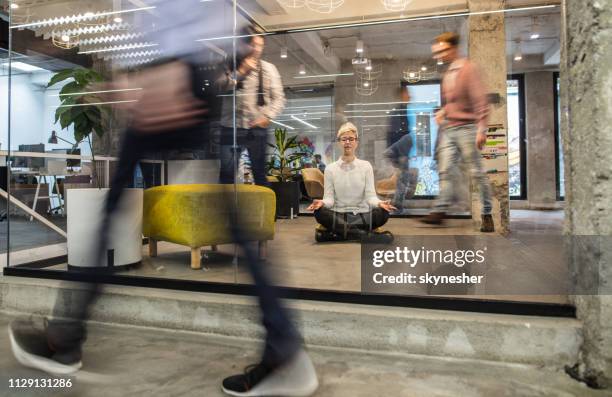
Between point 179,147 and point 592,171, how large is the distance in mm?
1553

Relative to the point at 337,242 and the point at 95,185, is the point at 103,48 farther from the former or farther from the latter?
the point at 337,242

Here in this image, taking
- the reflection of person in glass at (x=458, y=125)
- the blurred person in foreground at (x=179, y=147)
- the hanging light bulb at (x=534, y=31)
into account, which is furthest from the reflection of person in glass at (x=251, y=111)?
the hanging light bulb at (x=534, y=31)

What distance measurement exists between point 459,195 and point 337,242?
2048 millimetres

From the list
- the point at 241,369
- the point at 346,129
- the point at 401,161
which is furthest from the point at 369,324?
the point at 346,129

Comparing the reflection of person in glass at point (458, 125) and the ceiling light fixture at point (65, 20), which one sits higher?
the ceiling light fixture at point (65, 20)

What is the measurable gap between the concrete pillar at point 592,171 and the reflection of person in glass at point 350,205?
2444 millimetres

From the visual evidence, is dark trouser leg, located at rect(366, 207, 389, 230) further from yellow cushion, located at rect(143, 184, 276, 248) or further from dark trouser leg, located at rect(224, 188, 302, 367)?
dark trouser leg, located at rect(224, 188, 302, 367)

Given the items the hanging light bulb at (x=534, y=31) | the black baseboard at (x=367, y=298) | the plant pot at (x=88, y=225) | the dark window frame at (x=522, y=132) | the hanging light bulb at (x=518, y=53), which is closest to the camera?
the black baseboard at (x=367, y=298)

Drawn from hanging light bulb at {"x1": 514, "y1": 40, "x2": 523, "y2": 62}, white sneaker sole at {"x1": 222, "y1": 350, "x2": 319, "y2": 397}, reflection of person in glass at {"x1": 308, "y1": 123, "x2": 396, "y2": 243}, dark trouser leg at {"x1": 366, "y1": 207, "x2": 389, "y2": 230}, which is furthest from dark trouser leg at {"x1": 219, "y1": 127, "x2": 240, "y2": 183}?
hanging light bulb at {"x1": 514, "y1": 40, "x2": 523, "y2": 62}

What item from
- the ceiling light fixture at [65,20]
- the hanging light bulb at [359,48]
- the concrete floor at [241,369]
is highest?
the hanging light bulb at [359,48]

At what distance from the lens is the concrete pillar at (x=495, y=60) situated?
4633 mm

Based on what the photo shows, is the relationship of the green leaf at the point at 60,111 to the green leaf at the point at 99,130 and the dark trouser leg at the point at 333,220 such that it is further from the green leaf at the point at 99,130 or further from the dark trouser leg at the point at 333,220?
the dark trouser leg at the point at 333,220

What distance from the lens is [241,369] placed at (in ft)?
5.48

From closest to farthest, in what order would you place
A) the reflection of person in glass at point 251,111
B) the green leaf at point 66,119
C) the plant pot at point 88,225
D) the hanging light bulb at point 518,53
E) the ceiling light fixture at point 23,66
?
1. the reflection of person in glass at point 251,111
2. the plant pot at point 88,225
3. the green leaf at point 66,119
4. the ceiling light fixture at point 23,66
5. the hanging light bulb at point 518,53
